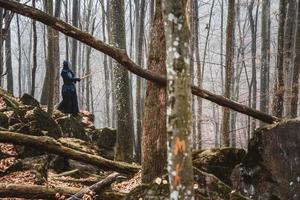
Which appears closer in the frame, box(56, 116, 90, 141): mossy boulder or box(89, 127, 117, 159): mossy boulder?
box(89, 127, 117, 159): mossy boulder

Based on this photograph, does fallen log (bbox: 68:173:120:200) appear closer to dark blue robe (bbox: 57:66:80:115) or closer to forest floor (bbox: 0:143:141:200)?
forest floor (bbox: 0:143:141:200)

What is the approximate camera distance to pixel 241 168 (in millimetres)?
7730

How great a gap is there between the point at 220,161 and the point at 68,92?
7.60 metres

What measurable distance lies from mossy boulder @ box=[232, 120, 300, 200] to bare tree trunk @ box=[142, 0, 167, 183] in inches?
62.3

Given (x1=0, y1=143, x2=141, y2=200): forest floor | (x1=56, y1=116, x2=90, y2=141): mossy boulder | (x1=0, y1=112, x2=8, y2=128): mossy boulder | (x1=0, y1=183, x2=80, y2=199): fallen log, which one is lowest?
(x1=0, y1=143, x2=141, y2=200): forest floor

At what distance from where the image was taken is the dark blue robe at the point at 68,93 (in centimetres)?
1416

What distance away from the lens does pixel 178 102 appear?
436 centimetres

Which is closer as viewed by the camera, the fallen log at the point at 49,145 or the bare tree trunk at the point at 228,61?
the fallen log at the point at 49,145

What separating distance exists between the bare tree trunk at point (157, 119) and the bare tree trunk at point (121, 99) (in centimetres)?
381

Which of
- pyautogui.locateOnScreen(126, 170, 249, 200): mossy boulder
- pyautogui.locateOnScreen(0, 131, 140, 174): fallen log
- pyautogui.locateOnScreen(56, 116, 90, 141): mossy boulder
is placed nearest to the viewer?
pyautogui.locateOnScreen(126, 170, 249, 200): mossy boulder

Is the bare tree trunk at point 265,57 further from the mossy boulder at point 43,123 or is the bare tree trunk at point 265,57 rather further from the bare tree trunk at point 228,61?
the mossy boulder at point 43,123

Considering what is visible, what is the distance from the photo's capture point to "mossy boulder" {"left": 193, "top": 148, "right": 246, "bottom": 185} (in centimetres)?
852

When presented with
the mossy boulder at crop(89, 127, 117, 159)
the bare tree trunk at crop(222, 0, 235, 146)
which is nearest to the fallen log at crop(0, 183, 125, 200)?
the mossy boulder at crop(89, 127, 117, 159)

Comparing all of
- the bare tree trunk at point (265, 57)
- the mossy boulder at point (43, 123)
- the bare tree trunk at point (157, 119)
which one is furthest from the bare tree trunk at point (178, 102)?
the bare tree trunk at point (265, 57)
